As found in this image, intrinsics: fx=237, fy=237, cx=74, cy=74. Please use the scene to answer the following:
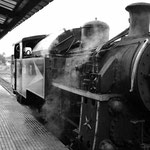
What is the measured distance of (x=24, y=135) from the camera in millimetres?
3574

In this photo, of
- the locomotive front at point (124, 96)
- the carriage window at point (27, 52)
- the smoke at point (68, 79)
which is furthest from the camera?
the carriage window at point (27, 52)

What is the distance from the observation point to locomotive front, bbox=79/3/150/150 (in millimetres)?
2859

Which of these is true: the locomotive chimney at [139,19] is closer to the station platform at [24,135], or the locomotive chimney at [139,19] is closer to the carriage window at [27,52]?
the station platform at [24,135]

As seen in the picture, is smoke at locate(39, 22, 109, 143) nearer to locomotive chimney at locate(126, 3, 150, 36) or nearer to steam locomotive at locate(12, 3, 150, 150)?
steam locomotive at locate(12, 3, 150, 150)

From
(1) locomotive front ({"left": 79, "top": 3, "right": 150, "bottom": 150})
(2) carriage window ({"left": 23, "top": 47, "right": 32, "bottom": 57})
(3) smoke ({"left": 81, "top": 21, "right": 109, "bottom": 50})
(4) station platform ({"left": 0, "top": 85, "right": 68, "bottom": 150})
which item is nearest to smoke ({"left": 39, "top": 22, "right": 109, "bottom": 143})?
(3) smoke ({"left": 81, "top": 21, "right": 109, "bottom": 50})

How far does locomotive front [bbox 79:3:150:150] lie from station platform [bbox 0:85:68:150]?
0.54 m

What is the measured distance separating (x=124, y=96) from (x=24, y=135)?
1.62 m

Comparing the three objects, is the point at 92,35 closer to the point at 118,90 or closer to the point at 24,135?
the point at 118,90

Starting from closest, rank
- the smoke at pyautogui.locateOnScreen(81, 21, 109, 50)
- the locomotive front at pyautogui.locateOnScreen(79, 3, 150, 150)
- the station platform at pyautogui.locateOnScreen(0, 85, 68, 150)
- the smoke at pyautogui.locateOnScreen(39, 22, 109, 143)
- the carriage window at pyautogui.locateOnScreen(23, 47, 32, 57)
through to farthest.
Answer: the locomotive front at pyautogui.locateOnScreen(79, 3, 150, 150) → the station platform at pyautogui.locateOnScreen(0, 85, 68, 150) → the smoke at pyautogui.locateOnScreen(39, 22, 109, 143) → the smoke at pyautogui.locateOnScreen(81, 21, 109, 50) → the carriage window at pyautogui.locateOnScreen(23, 47, 32, 57)

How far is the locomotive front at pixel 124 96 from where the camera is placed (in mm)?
2859

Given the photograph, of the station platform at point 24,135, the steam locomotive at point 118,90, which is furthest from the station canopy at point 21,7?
the station platform at point 24,135

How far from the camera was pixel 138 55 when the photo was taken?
279 centimetres

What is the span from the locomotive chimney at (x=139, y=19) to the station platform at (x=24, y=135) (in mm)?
1866

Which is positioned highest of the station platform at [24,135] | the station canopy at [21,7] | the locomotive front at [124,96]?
the station canopy at [21,7]
